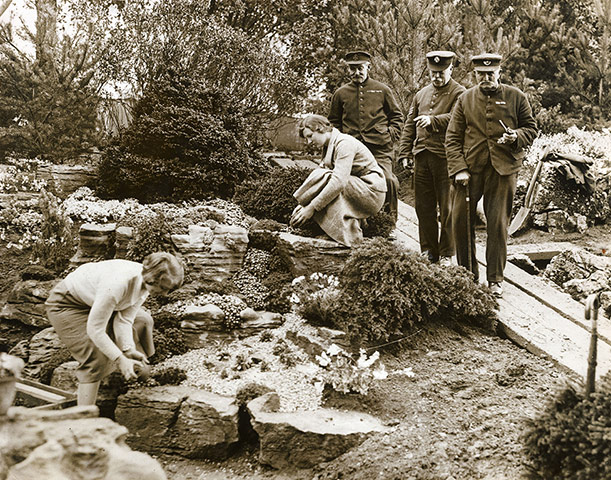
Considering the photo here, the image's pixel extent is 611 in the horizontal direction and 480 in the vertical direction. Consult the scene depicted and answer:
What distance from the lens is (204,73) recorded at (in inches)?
490

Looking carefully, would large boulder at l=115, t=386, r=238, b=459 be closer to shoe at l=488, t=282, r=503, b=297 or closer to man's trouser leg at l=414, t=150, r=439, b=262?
shoe at l=488, t=282, r=503, b=297

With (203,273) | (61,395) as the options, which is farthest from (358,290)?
(61,395)

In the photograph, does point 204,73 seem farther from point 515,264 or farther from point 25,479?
point 25,479

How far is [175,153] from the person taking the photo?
33.0 feet

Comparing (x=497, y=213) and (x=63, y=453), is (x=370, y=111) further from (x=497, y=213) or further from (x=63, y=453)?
(x=63, y=453)

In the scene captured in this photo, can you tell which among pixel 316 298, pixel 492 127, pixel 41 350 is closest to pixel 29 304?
pixel 41 350

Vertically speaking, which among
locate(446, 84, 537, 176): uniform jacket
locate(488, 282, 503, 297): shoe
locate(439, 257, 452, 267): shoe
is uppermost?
locate(446, 84, 537, 176): uniform jacket

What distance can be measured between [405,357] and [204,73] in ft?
25.8

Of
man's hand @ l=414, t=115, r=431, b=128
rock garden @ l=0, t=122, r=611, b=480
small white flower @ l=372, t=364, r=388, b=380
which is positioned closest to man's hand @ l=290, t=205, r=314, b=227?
rock garden @ l=0, t=122, r=611, b=480

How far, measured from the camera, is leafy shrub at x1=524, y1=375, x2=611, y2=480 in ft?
11.6

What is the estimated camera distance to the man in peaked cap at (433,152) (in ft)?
25.7

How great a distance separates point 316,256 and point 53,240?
142 inches

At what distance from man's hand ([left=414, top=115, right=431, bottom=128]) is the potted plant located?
564 centimetres

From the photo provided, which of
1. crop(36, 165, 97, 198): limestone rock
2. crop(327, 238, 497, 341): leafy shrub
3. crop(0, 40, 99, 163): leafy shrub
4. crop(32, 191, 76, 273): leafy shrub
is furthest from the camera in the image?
crop(0, 40, 99, 163): leafy shrub
